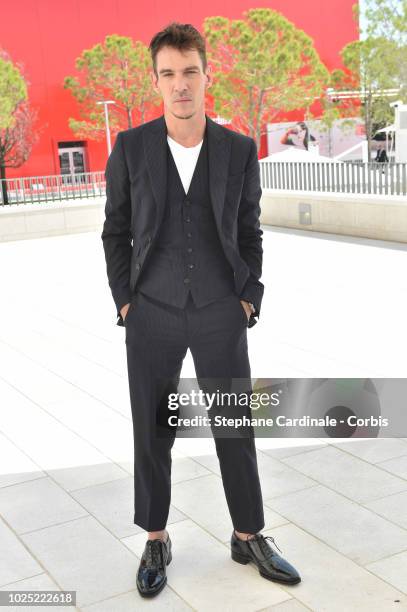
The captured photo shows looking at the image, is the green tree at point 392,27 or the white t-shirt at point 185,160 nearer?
the white t-shirt at point 185,160

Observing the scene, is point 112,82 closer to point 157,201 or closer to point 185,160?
point 185,160

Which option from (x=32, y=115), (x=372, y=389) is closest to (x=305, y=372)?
(x=372, y=389)

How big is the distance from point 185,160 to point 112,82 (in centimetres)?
3833

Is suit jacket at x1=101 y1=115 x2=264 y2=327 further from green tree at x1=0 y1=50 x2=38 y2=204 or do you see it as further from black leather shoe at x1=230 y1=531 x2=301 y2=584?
green tree at x1=0 y1=50 x2=38 y2=204

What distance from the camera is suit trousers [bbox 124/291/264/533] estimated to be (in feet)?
10.9

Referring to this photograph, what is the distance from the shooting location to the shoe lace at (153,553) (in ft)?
11.3

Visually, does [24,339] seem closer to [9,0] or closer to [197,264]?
[197,264]

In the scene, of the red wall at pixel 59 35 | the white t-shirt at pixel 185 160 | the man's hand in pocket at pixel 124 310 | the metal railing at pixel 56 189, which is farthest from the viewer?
the red wall at pixel 59 35

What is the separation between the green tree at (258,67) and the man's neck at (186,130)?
111ft

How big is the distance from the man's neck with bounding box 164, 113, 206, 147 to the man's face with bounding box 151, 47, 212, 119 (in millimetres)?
34

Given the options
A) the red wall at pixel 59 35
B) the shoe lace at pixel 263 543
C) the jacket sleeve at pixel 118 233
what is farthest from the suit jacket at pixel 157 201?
the red wall at pixel 59 35

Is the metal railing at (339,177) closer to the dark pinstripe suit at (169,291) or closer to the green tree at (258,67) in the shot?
the dark pinstripe suit at (169,291)

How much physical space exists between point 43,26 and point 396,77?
1688 cm

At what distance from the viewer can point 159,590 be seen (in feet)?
11.0
